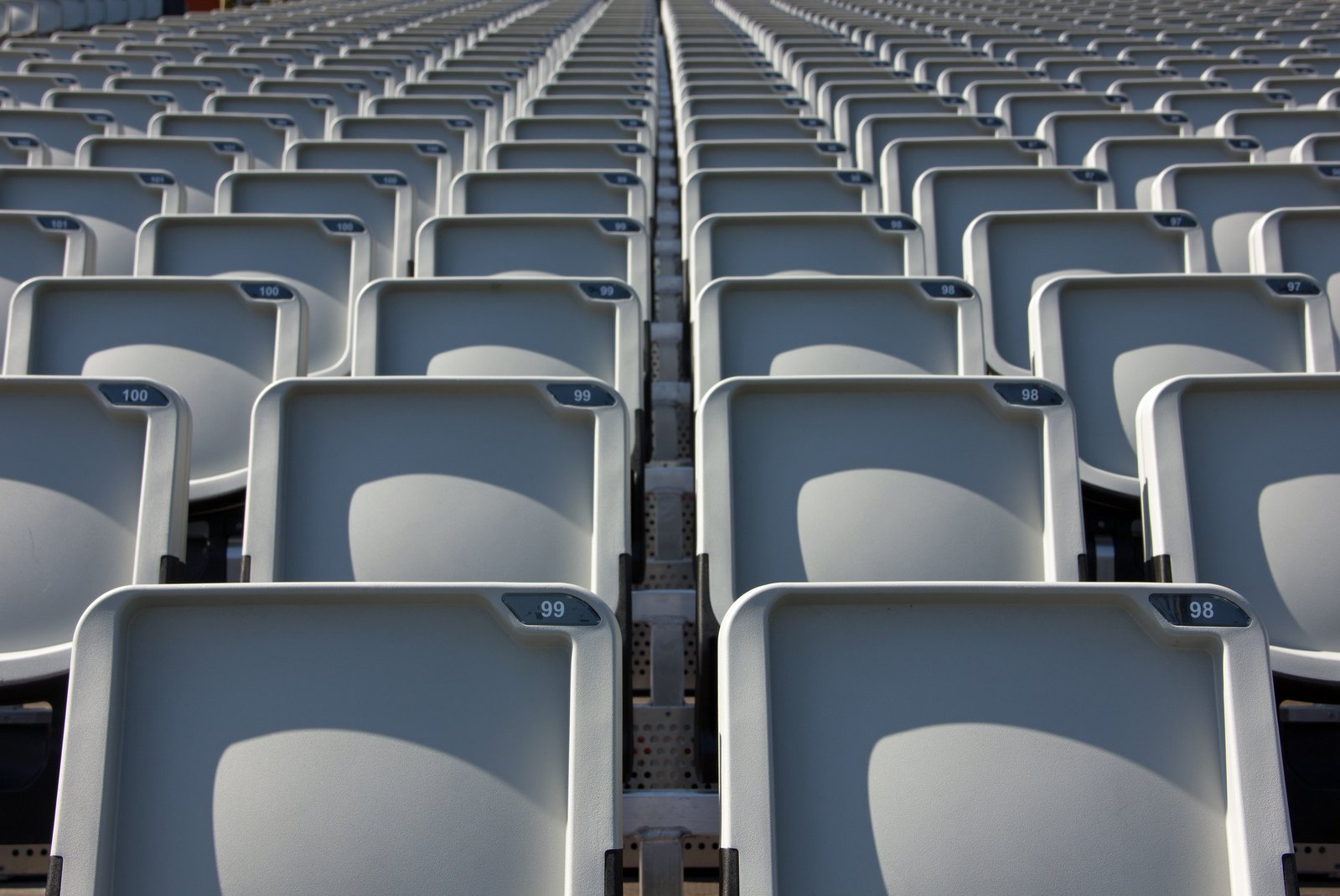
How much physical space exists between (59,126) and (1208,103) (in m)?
3.49

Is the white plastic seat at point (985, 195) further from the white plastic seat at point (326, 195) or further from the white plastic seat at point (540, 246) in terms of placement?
the white plastic seat at point (326, 195)

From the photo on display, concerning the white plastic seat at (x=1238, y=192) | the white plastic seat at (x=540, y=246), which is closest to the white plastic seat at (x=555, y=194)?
the white plastic seat at (x=540, y=246)

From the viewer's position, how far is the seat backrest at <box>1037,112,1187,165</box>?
3.17 m

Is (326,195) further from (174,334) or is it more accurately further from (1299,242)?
(1299,242)

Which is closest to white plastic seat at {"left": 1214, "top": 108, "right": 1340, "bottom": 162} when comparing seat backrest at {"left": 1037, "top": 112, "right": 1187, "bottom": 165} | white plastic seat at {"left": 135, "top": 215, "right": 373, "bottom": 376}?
seat backrest at {"left": 1037, "top": 112, "right": 1187, "bottom": 165}

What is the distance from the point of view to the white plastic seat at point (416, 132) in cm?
321

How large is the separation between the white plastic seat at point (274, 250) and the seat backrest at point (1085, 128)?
1.99 metres

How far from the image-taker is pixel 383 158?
9.62 ft

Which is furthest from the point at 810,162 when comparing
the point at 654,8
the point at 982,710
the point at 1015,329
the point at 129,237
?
the point at 654,8

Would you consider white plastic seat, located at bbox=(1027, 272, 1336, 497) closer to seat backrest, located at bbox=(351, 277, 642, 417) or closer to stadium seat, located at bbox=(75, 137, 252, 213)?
seat backrest, located at bbox=(351, 277, 642, 417)

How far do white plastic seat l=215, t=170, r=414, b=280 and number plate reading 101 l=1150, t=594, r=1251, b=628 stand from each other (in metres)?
1.87

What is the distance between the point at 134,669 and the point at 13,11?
26.7ft

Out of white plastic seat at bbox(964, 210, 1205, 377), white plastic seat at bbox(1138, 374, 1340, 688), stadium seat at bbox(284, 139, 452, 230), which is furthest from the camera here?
stadium seat at bbox(284, 139, 452, 230)

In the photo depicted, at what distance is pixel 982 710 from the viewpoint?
101 centimetres
